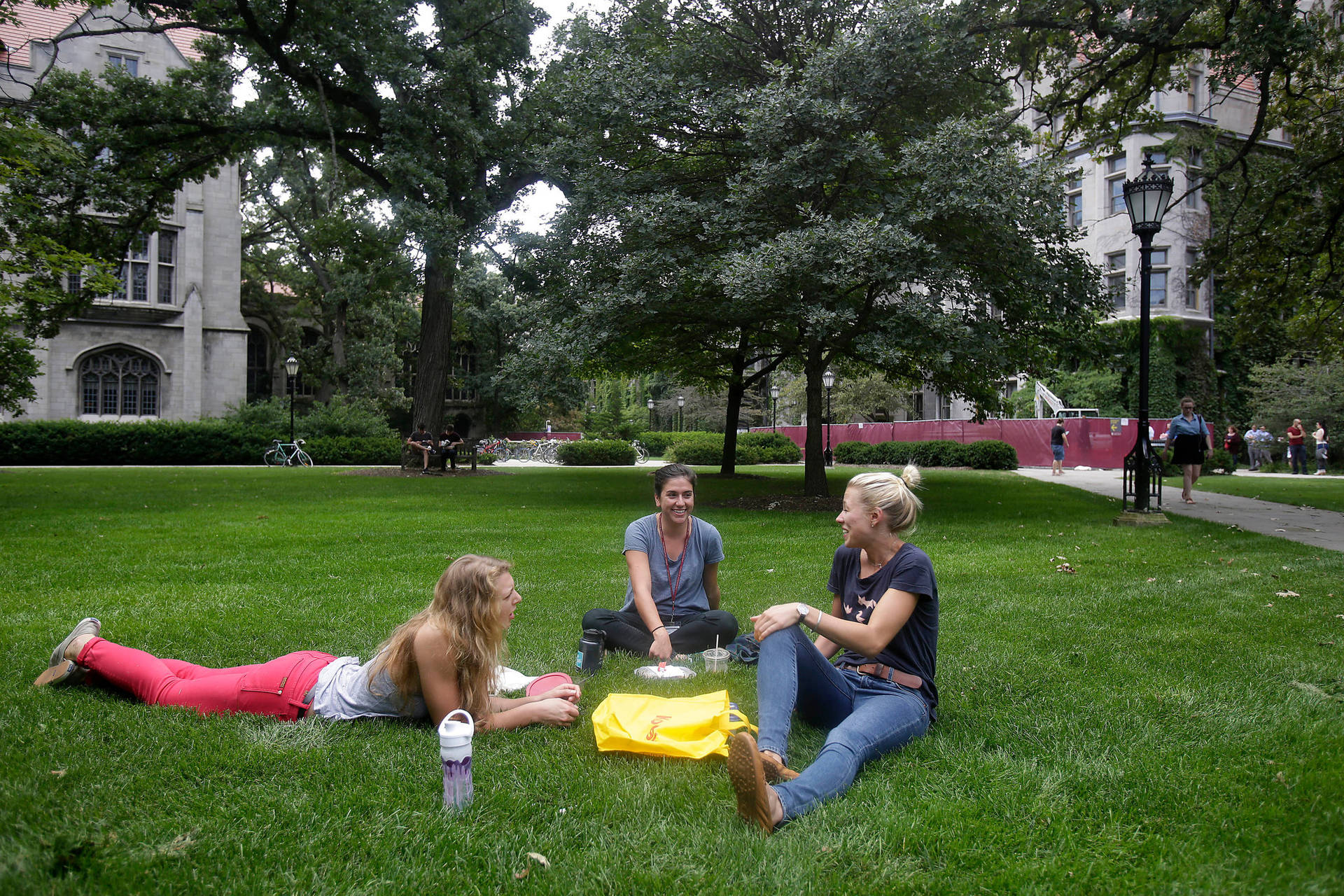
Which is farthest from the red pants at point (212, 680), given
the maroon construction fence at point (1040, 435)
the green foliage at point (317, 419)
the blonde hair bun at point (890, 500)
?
the green foliage at point (317, 419)

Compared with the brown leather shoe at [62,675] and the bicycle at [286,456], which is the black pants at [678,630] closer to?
the brown leather shoe at [62,675]

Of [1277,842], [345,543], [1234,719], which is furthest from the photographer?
[345,543]

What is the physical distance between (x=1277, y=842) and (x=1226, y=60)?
12.4m

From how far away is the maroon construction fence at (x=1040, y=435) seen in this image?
2933cm

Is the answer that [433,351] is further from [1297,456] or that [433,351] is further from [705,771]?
[1297,456]

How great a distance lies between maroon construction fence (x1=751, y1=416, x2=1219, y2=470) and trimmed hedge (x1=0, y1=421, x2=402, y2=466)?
57.7 feet

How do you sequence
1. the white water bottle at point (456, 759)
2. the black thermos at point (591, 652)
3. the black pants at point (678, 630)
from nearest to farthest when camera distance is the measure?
the white water bottle at point (456, 759)
the black thermos at point (591, 652)
the black pants at point (678, 630)

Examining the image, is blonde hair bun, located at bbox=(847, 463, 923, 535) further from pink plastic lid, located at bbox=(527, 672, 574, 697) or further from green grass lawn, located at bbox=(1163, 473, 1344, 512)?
green grass lawn, located at bbox=(1163, 473, 1344, 512)

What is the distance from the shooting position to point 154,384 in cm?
3434

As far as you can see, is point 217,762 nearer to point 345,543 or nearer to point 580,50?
point 345,543

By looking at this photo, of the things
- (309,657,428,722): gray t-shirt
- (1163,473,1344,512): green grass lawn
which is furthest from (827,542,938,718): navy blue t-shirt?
(1163,473,1344,512): green grass lawn

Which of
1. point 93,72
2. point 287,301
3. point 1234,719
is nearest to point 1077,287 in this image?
point 1234,719

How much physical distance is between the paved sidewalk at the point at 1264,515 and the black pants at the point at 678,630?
8.00 meters

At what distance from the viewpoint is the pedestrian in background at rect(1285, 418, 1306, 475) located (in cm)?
2561
